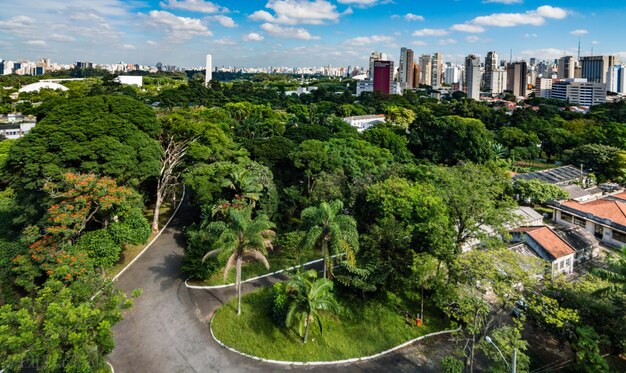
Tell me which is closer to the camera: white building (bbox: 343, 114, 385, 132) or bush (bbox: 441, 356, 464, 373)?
bush (bbox: 441, 356, 464, 373)

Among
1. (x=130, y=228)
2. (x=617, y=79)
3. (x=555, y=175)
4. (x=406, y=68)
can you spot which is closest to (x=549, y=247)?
(x=555, y=175)

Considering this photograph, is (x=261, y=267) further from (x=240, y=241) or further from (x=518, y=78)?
(x=518, y=78)

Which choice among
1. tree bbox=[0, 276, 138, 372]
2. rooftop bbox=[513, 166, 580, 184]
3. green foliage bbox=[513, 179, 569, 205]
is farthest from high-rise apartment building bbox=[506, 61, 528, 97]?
tree bbox=[0, 276, 138, 372]

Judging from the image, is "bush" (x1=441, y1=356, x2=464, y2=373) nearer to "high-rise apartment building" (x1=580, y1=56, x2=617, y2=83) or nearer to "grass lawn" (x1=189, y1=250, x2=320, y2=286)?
"grass lawn" (x1=189, y1=250, x2=320, y2=286)

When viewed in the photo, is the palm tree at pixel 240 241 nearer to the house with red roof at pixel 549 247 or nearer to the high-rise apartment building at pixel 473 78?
the house with red roof at pixel 549 247

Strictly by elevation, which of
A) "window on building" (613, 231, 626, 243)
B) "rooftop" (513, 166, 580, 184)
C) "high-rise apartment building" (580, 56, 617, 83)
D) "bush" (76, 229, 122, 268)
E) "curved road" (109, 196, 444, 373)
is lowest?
"curved road" (109, 196, 444, 373)

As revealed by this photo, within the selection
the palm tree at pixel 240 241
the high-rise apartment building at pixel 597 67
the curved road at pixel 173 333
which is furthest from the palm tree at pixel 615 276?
the high-rise apartment building at pixel 597 67
